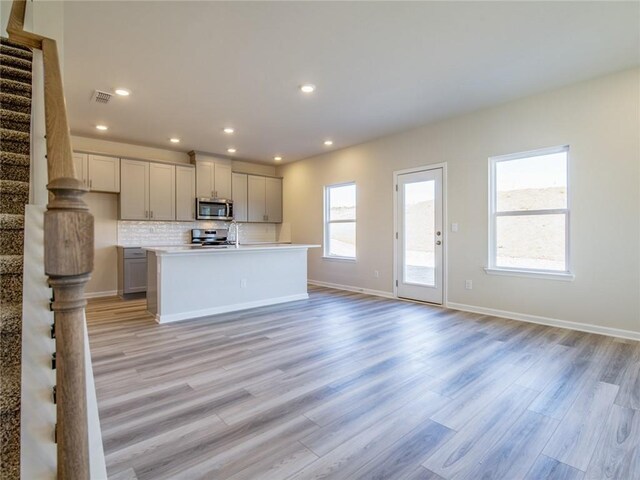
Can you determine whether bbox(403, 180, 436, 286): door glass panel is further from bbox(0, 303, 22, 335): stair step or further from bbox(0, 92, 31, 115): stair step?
bbox(0, 303, 22, 335): stair step

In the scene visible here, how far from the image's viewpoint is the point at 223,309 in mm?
4602

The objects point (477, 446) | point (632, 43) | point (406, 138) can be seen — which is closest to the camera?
point (477, 446)

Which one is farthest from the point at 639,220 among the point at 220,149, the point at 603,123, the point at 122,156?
the point at 122,156

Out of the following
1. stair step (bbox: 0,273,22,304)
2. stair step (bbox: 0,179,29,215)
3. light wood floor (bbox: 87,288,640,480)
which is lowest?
light wood floor (bbox: 87,288,640,480)

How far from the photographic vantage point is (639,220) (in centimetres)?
339

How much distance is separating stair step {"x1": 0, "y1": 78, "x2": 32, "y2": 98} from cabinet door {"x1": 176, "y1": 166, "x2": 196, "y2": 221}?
14.0 ft

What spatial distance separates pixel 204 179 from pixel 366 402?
5748 millimetres

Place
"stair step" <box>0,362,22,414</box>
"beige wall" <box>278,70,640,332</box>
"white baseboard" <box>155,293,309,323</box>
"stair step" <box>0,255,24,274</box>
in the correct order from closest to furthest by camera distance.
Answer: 1. "stair step" <box>0,362,22,414</box>
2. "stair step" <box>0,255,24,274</box>
3. "beige wall" <box>278,70,640,332</box>
4. "white baseboard" <box>155,293,309,323</box>

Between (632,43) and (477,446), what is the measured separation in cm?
365

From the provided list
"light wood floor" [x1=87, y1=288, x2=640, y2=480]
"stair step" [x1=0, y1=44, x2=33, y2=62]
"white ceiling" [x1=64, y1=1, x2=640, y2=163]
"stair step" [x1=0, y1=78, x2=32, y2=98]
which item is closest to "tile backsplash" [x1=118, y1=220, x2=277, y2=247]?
"white ceiling" [x1=64, y1=1, x2=640, y2=163]

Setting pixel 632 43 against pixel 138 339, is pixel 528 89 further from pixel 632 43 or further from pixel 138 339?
pixel 138 339

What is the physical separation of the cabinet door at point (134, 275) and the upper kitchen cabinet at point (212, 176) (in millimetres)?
1731

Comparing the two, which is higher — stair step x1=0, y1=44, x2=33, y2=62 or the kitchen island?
stair step x1=0, y1=44, x2=33, y2=62

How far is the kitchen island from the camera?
4.17m
